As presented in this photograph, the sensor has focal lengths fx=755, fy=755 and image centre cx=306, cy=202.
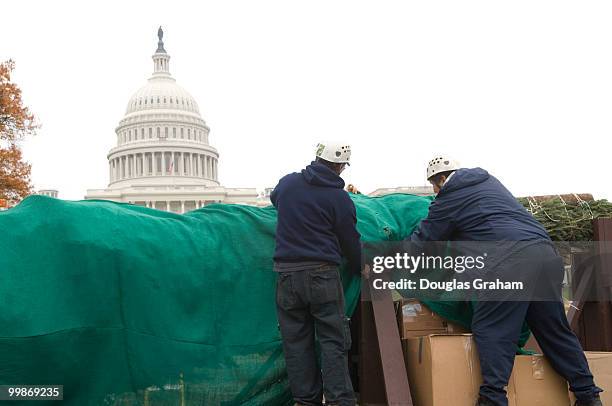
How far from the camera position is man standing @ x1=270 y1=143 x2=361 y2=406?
462 centimetres

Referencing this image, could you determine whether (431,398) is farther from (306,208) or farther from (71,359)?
(71,359)

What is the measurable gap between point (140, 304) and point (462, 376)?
2.08m

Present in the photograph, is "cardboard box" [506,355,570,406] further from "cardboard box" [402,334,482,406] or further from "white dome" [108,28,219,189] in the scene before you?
"white dome" [108,28,219,189]

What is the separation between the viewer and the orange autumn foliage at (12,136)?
26562 millimetres

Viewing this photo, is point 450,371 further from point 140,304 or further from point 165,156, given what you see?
point 165,156

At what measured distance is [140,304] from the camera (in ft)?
15.7

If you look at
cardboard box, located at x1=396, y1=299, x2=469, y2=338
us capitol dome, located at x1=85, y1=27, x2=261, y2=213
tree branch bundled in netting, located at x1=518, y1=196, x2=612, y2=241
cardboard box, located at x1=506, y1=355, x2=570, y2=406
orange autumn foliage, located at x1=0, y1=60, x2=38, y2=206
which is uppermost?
us capitol dome, located at x1=85, y1=27, x2=261, y2=213

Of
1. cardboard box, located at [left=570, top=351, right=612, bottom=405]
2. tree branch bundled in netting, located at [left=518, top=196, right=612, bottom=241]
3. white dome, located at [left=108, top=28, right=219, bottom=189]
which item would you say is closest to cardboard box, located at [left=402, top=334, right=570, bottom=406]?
cardboard box, located at [left=570, top=351, right=612, bottom=405]

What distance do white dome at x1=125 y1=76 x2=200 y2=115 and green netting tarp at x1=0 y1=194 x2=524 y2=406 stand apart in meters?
106

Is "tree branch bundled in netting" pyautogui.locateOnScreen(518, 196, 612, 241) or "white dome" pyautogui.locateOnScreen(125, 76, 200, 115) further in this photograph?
"white dome" pyautogui.locateOnScreen(125, 76, 200, 115)

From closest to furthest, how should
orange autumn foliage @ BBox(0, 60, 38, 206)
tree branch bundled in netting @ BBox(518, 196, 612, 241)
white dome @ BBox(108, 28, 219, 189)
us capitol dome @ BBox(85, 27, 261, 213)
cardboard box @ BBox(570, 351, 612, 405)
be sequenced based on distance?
1. cardboard box @ BBox(570, 351, 612, 405)
2. tree branch bundled in netting @ BBox(518, 196, 612, 241)
3. orange autumn foliage @ BBox(0, 60, 38, 206)
4. us capitol dome @ BBox(85, 27, 261, 213)
5. white dome @ BBox(108, 28, 219, 189)

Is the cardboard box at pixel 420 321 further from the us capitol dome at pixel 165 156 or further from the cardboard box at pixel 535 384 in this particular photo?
the us capitol dome at pixel 165 156

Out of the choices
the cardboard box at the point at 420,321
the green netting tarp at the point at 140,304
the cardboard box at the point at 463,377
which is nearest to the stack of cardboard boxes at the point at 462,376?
the cardboard box at the point at 463,377

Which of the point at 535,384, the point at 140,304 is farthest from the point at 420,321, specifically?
the point at 140,304
